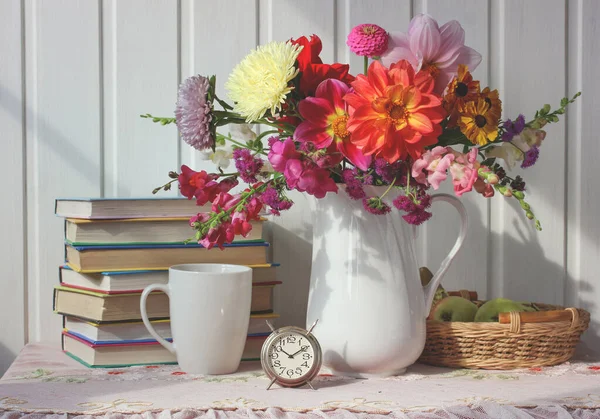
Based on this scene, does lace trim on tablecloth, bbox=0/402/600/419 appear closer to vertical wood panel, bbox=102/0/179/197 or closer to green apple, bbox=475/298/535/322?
green apple, bbox=475/298/535/322

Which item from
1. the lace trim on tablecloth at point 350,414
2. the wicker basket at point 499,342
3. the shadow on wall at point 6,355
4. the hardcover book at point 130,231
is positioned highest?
the hardcover book at point 130,231

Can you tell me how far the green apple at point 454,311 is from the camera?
4.14 ft

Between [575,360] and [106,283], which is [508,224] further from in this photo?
[106,283]

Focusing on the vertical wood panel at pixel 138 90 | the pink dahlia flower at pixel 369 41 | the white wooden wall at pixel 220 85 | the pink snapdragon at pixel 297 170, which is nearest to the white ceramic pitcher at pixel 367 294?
the pink snapdragon at pixel 297 170

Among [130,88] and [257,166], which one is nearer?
[257,166]

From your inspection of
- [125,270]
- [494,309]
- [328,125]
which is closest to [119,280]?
[125,270]

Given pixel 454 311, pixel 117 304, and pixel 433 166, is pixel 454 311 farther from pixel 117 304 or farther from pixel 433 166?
pixel 117 304

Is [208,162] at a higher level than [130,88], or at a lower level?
lower

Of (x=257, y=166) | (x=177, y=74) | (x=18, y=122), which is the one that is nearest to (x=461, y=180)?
(x=257, y=166)

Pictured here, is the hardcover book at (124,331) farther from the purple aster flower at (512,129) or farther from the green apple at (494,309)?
the purple aster flower at (512,129)

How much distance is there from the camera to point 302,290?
4.75ft

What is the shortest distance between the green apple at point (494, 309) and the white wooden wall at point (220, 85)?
0.22 metres

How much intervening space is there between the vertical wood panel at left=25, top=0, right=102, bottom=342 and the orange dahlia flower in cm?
62

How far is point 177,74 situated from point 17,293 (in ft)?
1.73
